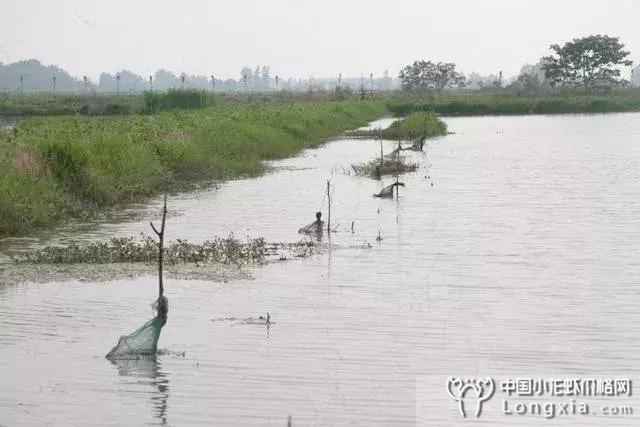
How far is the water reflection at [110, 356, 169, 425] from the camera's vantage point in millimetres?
7721

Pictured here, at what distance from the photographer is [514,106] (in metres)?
70.4

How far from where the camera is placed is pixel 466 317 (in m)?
10.6

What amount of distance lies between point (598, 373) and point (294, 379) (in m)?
2.68

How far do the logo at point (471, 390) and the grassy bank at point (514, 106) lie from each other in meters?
58.5

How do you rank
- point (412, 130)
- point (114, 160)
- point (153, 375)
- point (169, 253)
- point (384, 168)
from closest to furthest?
point (153, 375)
point (169, 253)
point (114, 160)
point (384, 168)
point (412, 130)

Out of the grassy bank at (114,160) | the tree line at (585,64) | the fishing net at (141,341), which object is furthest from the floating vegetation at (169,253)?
the tree line at (585,64)

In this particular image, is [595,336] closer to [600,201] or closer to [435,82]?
[600,201]

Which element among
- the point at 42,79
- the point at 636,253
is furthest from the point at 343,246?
the point at 42,79

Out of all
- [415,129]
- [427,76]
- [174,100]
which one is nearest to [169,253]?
[415,129]

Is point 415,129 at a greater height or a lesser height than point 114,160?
greater

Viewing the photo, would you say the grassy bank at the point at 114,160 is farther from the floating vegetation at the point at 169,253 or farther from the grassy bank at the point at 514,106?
the grassy bank at the point at 514,106

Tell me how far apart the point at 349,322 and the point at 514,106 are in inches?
2445

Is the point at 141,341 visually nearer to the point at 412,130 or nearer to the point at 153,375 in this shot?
the point at 153,375

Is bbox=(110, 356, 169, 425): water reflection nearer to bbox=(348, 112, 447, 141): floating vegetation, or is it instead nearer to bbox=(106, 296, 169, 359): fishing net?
bbox=(106, 296, 169, 359): fishing net
